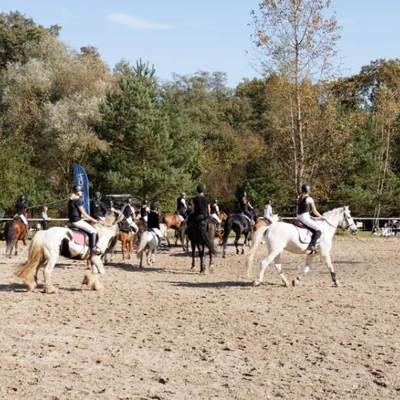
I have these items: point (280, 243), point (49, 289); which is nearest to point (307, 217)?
point (280, 243)

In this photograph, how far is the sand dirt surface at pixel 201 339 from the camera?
7.49m

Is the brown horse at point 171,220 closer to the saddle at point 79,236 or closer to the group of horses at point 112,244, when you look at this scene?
the group of horses at point 112,244

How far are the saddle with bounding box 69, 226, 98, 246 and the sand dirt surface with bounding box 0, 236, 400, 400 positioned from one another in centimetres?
104

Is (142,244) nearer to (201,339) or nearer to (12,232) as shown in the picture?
(12,232)

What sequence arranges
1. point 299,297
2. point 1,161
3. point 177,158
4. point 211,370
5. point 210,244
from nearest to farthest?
1. point 211,370
2. point 299,297
3. point 210,244
4. point 1,161
5. point 177,158

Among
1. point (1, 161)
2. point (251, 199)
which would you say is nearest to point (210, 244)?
point (1, 161)

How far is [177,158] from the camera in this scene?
1697 inches

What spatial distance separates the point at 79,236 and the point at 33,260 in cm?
119

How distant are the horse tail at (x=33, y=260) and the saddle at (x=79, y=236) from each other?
2.67ft

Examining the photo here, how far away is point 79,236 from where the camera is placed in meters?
15.0

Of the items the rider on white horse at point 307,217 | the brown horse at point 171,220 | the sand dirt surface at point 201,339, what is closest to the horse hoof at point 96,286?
the sand dirt surface at point 201,339

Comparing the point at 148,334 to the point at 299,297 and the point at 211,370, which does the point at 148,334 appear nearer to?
the point at 211,370

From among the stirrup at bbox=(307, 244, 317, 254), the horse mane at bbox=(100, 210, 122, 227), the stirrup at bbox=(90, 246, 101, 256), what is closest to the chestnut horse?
the horse mane at bbox=(100, 210, 122, 227)

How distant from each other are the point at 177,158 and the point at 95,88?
10.5 metres
